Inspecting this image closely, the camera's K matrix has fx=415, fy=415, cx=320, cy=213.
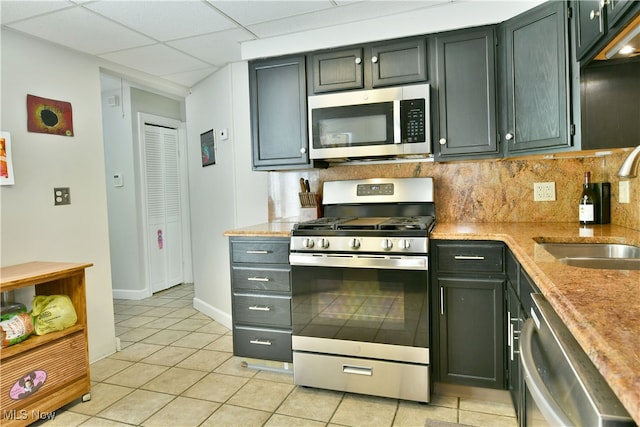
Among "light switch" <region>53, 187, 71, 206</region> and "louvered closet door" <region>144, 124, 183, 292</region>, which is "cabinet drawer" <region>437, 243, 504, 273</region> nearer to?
"light switch" <region>53, 187, 71, 206</region>

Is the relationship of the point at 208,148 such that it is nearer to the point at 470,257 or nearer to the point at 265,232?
the point at 265,232

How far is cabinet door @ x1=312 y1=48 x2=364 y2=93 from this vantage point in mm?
2699

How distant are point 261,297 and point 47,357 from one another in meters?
1.20

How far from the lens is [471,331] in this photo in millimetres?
2250

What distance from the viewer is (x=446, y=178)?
2.84 m

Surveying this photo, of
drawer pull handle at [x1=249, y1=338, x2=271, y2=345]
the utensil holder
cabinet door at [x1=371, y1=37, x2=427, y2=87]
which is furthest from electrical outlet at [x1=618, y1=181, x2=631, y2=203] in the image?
drawer pull handle at [x1=249, y1=338, x2=271, y2=345]

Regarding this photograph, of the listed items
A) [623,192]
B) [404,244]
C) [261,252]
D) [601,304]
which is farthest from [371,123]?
[601,304]

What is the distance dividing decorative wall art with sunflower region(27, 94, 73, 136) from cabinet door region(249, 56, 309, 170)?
4.15ft

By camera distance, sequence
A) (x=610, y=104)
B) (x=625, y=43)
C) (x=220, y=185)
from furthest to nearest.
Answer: (x=220, y=185) < (x=610, y=104) < (x=625, y=43)

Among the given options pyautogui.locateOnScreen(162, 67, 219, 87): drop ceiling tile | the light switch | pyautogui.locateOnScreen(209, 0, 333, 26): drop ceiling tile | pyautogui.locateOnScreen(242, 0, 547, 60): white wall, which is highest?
pyautogui.locateOnScreen(162, 67, 219, 87): drop ceiling tile

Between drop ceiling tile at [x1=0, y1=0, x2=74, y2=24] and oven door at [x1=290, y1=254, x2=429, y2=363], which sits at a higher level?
drop ceiling tile at [x1=0, y1=0, x2=74, y2=24]

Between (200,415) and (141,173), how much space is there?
3215 mm

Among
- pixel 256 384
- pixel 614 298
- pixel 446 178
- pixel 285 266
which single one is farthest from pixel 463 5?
pixel 256 384

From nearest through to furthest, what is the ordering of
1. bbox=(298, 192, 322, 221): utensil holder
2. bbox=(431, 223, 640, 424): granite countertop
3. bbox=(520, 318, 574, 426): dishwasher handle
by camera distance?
bbox=(431, 223, 640, 424): granite countertop
bbox=(520, 318, 574, 426): dishwasher handle
bbox=(298, 192, 322, 221): utensil holder
